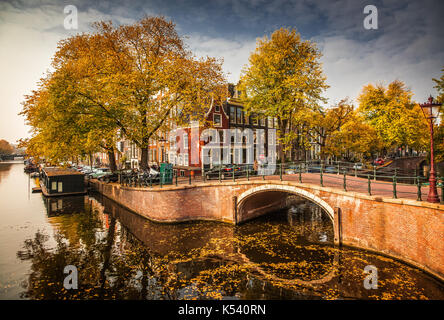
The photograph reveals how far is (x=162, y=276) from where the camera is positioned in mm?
8875

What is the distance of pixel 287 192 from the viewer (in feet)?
44.3

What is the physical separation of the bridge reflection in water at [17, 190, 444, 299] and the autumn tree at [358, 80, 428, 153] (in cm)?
2016

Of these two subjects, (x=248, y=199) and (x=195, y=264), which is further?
(x=248, y=199)

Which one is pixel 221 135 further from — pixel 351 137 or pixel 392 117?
pixel 392 117

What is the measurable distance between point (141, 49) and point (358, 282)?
70.5 feet

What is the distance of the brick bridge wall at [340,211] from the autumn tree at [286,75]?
28.0ft

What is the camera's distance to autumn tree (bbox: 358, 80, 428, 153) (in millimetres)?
26766

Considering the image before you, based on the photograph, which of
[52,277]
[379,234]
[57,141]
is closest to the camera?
[52,277]

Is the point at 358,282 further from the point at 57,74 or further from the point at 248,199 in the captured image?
the point at 57,74

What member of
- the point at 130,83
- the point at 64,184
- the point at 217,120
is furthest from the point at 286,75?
the point at 64,184

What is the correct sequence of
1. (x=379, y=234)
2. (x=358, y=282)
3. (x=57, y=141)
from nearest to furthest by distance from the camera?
1. (x=358, y=282)
2. (x=379, y=234)
3. (x=57, y=141)

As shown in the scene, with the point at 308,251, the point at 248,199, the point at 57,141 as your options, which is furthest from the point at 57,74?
the point at 308,251

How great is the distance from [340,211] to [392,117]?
2492 centimetres

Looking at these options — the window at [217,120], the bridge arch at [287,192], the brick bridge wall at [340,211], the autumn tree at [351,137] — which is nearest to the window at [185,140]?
the window at [217,120]
